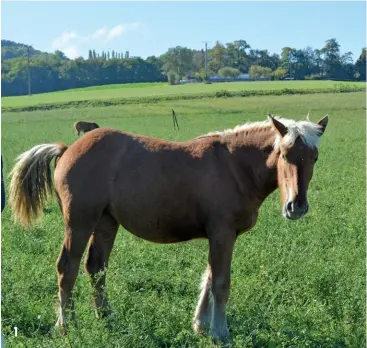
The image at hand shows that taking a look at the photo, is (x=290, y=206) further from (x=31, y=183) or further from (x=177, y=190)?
(x=31, y=183)

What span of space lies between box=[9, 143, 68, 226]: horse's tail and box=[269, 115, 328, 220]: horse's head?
253cm

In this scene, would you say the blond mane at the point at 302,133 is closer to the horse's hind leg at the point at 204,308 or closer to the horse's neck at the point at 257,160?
the horse's neck at the point at 257,160

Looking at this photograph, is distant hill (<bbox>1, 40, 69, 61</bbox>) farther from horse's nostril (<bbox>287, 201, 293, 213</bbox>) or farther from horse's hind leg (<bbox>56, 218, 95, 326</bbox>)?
horse's nostril (<bbox>287, 201, 293, 213</bbox>)

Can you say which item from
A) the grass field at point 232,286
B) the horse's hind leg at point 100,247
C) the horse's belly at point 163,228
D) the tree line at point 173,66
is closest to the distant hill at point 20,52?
the tree line at point 173,66

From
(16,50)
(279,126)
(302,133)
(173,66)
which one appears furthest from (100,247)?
(16,50)

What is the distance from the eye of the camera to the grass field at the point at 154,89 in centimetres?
4975

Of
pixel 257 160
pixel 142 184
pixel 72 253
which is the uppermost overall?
pixel 257 160

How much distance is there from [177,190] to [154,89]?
4709 centimetres

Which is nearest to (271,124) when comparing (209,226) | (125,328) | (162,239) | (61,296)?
(209,226)

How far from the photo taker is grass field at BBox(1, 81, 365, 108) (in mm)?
49750

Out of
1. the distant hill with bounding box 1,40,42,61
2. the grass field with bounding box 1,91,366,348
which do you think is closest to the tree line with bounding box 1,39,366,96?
the distant hill with bounding box 1,40,42,61

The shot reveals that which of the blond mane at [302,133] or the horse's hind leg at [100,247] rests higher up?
the blond mane at [302,133]

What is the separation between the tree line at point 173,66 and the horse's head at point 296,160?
88.4ft

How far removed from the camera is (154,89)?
168ft
